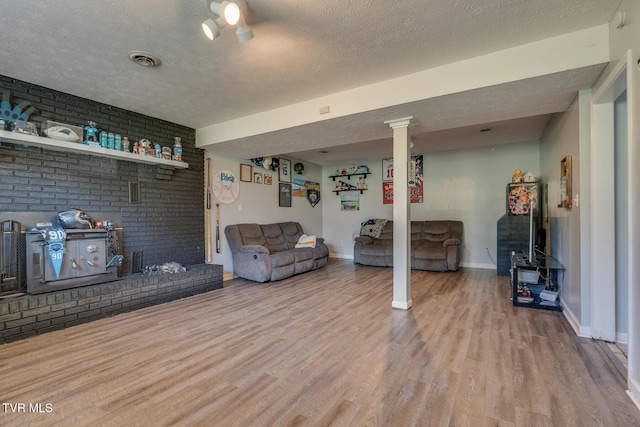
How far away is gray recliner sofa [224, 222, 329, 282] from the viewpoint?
188 inches

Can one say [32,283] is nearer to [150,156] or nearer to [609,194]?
[150,156]

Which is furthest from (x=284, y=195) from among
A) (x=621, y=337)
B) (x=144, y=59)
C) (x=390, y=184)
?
(x=621, y=337)

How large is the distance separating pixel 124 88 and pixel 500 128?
502 centimetres

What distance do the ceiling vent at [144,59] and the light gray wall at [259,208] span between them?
92.2 inches

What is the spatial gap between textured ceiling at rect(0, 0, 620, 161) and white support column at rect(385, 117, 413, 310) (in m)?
0.46

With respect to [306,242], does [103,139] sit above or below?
above

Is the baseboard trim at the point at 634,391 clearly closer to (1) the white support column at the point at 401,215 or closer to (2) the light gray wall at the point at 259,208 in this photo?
(1) the white support column at the point at 401,215

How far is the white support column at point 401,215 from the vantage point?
11.1 feet

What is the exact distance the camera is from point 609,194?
237 centimetres

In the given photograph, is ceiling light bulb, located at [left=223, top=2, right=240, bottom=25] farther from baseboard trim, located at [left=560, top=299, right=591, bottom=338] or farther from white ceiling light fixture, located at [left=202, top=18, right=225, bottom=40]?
baseboard trim, located at [left=560, top=299, right=591, bottom=338]

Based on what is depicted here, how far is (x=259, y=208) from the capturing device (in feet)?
19.4

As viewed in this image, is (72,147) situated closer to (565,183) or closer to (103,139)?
(103,139)

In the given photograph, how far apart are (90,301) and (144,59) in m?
2.45

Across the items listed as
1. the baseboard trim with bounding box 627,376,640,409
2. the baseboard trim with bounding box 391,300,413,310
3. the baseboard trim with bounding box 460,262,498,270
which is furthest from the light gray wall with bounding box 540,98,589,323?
the baseboard trim with bounding box 460,262,498,270
